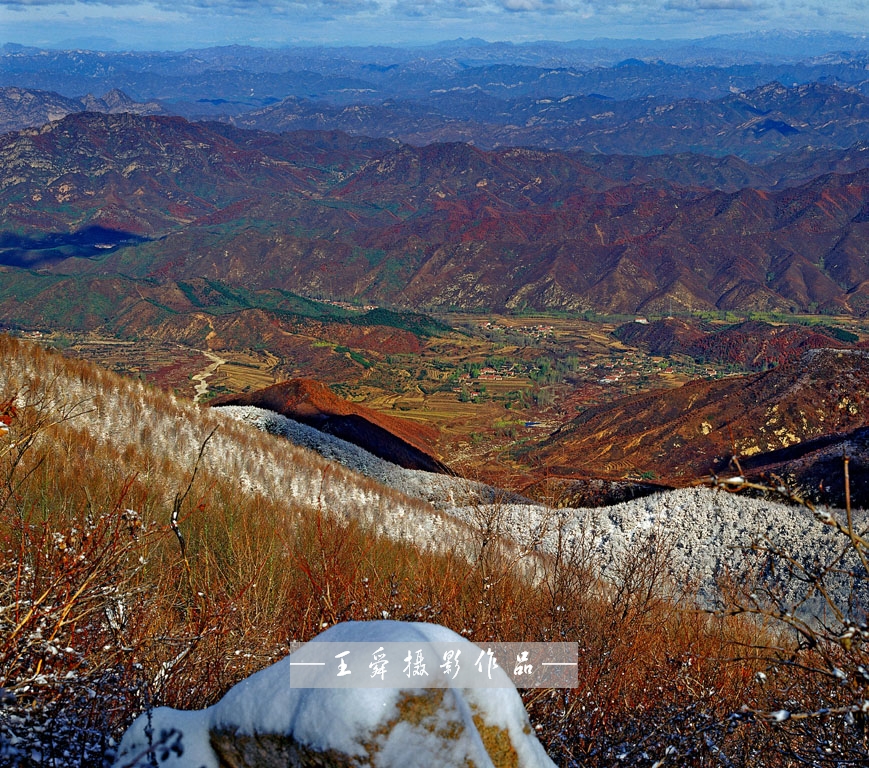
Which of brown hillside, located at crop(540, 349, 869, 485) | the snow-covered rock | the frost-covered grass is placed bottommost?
brown hillside, located at crop(540, 349, 869, 485)

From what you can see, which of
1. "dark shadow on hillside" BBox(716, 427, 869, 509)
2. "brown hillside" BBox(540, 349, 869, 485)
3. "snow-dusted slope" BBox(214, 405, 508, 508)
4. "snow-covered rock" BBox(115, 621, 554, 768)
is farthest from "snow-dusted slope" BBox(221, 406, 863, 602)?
"brown hillside" BBox(540, 349, 869, 485)

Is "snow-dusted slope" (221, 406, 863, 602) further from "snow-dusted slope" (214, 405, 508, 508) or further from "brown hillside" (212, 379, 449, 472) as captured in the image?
"brown hillside" (212, 379, 449, 472)

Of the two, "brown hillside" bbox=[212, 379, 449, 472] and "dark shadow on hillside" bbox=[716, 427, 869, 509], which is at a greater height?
"dark shadow on hillside" bbox=[716, 427, 869, 509]

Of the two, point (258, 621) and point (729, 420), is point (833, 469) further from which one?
point (258, 621)

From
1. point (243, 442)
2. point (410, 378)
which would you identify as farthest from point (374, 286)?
point (243, 442)

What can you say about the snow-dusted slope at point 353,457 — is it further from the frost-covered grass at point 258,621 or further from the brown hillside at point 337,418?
the frost-covered grass at point 258,621

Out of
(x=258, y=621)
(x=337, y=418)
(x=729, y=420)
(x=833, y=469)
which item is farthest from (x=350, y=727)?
(x=729, y=420)
